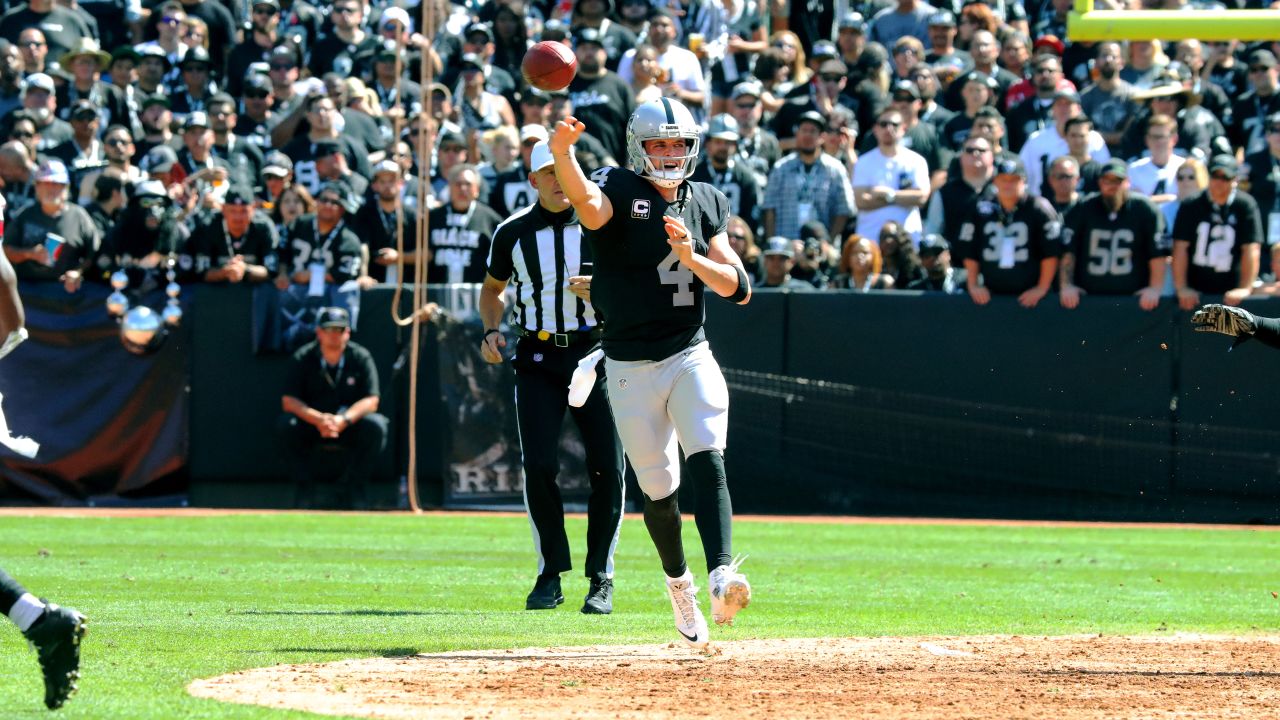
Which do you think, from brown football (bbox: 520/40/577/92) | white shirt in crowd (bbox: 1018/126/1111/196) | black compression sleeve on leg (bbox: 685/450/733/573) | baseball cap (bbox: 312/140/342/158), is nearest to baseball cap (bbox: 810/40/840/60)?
white shirt in crowd (bbox: 1018/126/1111/196)

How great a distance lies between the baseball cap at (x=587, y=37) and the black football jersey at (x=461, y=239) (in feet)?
8.92

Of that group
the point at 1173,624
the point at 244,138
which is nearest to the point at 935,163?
the point at 244,138

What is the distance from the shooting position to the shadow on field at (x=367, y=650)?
25.0 ft

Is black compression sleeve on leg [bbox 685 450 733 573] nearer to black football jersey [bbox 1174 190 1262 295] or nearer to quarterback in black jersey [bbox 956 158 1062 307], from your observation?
quarterback in black jersey [bbox 956 158 1062 307]

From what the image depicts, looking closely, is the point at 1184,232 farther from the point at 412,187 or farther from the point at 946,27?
the point at 412,187

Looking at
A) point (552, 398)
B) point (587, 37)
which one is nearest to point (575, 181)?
point (552, 398)

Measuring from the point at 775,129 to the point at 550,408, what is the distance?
33.5 feet

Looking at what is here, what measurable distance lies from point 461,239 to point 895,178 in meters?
4.18

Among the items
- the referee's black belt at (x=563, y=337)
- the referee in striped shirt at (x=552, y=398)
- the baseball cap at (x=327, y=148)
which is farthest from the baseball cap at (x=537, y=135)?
the baseball cap at (x=327, y=148)

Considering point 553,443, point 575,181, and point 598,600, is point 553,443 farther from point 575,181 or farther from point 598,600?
point 575,181

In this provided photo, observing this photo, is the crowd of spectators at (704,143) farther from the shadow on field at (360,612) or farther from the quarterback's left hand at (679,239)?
the quarterback's left hand at (679,239)

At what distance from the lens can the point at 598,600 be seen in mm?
9156

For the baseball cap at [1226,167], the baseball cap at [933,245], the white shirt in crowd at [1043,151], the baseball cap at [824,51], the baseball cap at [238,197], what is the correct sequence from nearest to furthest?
the baseball cap at [1226,167] → the baseball cap at [933,245] → the baseball cap at [238,197] → the white shirt in crowd at [1043,151] → the baseball cap at [824,51]

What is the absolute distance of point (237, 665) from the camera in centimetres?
714
